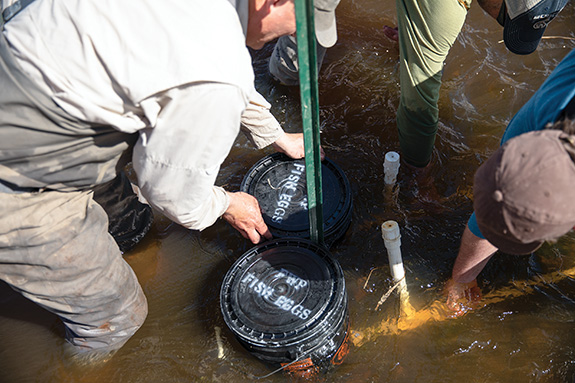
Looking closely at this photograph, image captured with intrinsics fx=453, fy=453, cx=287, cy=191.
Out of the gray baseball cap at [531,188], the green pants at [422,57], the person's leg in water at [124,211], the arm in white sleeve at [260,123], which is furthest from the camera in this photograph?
the person's leg in water at [124,211]

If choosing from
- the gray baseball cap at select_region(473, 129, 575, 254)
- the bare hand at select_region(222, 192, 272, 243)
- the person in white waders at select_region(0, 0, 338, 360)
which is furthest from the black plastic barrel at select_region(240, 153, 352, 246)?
the gray baseball cap at select_region(473, 129, 575, 254)

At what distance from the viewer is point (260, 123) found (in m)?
2.64

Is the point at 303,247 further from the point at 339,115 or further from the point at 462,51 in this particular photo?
the point at 462,51

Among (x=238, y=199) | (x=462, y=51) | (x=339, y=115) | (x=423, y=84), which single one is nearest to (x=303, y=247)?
(x=238, y=199)

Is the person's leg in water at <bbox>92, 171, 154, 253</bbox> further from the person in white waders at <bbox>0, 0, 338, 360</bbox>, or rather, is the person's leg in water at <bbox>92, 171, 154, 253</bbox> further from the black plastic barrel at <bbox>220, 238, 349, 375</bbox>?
the black plastic barrel at <bbox>220, 238, 349, 375</bbox>

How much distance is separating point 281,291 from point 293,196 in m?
0.68

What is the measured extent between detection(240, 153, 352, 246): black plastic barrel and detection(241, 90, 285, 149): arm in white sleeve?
253 mm

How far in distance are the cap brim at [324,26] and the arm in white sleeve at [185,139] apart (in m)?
0.66

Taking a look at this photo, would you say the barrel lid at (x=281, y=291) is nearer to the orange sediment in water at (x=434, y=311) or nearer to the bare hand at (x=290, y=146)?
the orange sediment in water at (x=434, y=311)

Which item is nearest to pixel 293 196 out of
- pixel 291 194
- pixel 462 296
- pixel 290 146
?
pixel 291 194

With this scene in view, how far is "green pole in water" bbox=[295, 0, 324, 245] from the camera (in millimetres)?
1664

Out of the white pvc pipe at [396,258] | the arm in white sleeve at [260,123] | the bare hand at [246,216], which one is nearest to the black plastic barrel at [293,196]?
the bare hand at [246,216]

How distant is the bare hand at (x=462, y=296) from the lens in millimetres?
2584

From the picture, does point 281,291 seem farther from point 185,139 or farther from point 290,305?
point 185,139
